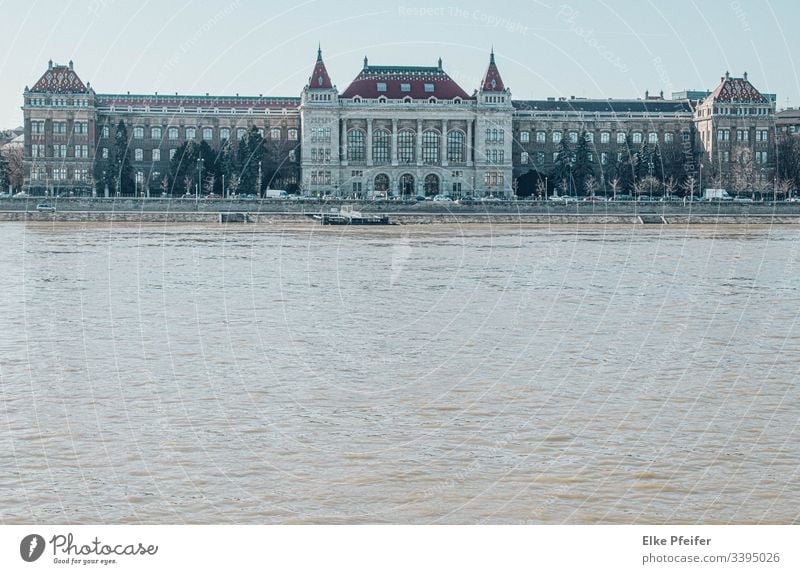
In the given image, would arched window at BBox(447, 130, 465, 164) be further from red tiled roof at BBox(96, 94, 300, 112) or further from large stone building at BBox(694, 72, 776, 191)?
large stone building at BBox(694, 72, 776, 191)

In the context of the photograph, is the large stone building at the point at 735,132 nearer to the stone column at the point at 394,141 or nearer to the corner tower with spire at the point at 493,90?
the corner tower with spire at the point at 493,90

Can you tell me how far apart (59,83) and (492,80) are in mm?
31209

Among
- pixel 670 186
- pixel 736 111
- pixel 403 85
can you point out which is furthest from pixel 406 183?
pixel 736 111

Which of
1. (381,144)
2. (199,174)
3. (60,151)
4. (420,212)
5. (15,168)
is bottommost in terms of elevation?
(420,212)

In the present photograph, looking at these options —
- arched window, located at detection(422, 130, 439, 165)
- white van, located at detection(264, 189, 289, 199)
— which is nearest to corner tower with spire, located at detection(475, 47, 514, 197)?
arched window, located at detection(422, 130, 439, 165)

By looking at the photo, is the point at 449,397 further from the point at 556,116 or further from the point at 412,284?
the point at 556,116

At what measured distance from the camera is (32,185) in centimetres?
9312

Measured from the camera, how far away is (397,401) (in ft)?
52.2

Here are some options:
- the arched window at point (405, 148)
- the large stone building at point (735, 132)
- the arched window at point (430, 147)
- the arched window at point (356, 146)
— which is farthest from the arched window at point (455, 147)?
the large stone building at point (735, 132)

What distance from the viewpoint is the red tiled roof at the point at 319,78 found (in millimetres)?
97500

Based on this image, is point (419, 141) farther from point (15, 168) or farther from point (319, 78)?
point (15, 168)

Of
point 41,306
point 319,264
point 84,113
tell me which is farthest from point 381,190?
point 41,306
